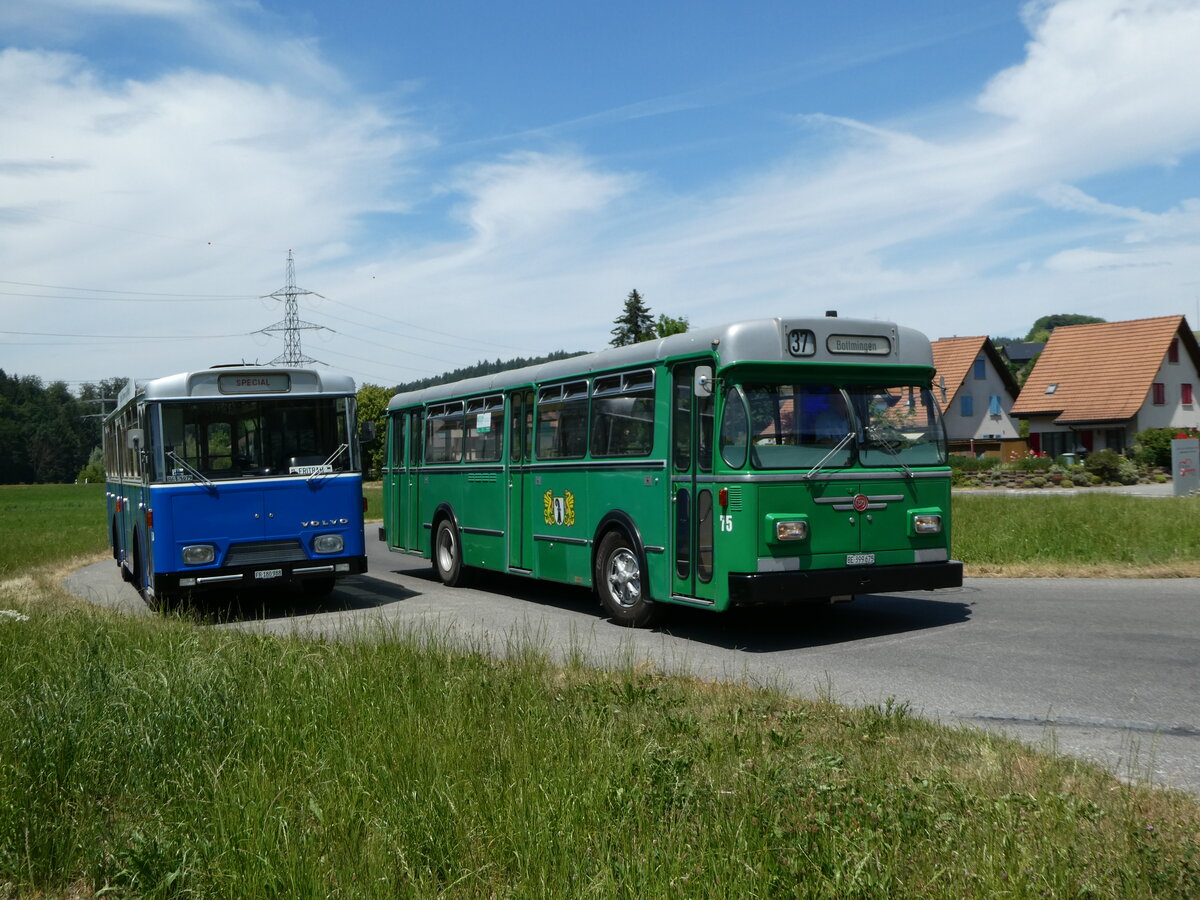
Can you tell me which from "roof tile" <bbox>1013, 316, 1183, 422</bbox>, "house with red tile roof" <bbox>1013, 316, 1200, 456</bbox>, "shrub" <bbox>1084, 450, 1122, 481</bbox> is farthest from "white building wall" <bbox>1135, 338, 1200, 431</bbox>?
"shrub" <bbox>1084, 450, 1122, 481</bbox>

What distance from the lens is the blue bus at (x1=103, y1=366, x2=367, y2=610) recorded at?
12984mm

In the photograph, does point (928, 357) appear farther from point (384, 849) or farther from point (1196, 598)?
point (384, 849)

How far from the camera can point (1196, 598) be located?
39.4 feet

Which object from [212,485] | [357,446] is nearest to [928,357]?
[357,446]

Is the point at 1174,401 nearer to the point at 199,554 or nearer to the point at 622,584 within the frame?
the point at 622,584

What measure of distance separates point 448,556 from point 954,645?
8635 millimetres

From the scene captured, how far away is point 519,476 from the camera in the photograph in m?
14.0

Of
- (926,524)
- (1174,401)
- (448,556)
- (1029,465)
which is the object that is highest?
(1174,401)

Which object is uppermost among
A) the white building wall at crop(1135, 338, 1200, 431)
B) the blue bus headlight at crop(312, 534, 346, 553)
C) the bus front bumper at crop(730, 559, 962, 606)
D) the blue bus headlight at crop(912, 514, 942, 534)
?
the white building wall at crop(1135, 338, 1200, 431)

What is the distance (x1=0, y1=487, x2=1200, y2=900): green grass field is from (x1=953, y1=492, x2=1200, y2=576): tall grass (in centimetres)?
916

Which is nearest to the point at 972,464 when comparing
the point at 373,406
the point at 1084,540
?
the point at 1084,540

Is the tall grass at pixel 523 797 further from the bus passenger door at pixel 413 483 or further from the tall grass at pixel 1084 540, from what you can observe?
the bus passenger door at pixel 413 483

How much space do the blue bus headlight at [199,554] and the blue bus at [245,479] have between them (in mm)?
11

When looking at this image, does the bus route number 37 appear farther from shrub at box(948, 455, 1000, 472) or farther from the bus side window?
shrub at box(948, 455, 1000, 472)
